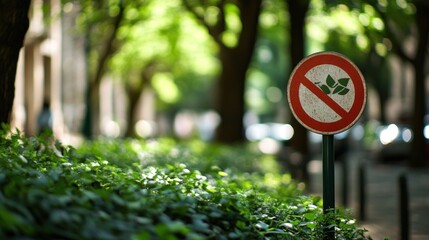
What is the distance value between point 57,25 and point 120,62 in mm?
3258

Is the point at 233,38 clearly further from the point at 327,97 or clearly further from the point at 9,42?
the point at 327,97

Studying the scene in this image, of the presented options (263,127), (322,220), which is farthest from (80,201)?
(263,127)

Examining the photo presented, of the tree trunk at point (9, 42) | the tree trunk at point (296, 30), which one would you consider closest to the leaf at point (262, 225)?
the tree trunk at point (9, 42)

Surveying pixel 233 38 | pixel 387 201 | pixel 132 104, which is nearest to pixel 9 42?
pixel 387 201

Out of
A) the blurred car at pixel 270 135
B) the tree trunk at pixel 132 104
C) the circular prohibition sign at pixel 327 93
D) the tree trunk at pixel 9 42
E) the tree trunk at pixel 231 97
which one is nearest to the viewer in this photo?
the circular prohibition sign at pixel 327 93

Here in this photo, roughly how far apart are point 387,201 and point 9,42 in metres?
11.5

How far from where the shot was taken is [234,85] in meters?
21.8

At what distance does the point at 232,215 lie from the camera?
549 cm

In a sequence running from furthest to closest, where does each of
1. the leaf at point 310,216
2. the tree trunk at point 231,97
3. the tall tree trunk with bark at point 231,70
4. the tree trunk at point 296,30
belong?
the tree trunk at point 231,97, the tall tree trunk with bark at point 231,70, the tree trunk at point 296,30, the leaf at point 310,216

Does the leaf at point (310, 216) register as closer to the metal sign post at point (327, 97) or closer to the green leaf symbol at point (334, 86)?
the metal sign post at point (327, 97)

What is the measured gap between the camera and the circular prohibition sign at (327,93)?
695 centimetres

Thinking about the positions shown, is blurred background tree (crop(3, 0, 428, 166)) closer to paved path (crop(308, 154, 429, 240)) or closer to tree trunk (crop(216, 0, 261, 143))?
tree trunk (crop(216, 0, 261, 143))

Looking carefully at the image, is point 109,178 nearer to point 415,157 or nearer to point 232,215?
point 232,215

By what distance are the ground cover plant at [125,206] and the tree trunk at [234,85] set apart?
1308cm
